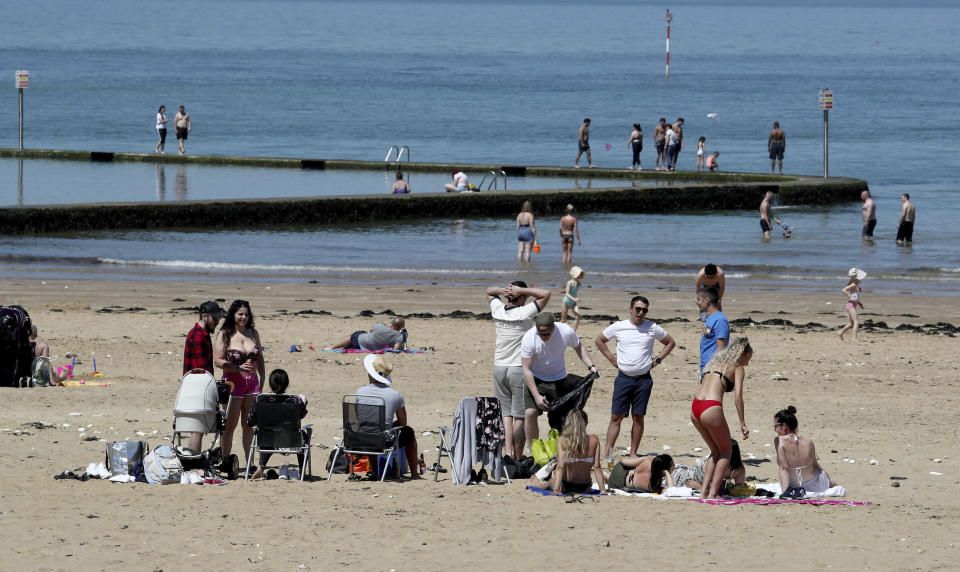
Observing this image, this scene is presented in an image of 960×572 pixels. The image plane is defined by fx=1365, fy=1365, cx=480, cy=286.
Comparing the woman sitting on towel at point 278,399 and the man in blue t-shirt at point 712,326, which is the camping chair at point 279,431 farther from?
the man in blue t-shirt at point 712,326

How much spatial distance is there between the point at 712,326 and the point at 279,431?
10.8ft

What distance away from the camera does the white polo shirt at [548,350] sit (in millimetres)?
9914

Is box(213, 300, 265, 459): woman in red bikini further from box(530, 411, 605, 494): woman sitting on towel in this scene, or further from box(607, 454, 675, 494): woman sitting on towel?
box(607, 454, 675, 494): woman sitting on towel

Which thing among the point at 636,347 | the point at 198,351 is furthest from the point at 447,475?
the point at 198,351

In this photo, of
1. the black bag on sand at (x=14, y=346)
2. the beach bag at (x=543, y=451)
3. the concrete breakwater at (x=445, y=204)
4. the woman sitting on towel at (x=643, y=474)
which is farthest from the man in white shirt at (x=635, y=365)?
the concrete breakwater at (x=445, y=204)

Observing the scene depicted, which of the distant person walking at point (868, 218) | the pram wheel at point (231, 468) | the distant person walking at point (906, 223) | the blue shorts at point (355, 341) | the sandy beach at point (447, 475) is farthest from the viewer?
the distant person walking at point (868, 218)

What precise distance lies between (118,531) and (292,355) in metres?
6.97

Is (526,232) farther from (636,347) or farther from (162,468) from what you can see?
(162,468)

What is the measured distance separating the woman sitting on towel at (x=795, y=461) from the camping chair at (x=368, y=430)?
8.67 feet

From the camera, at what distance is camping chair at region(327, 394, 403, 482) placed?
9.47 m

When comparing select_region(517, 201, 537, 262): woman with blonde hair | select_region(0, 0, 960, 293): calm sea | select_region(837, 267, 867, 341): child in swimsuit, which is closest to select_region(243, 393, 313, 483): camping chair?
select_region(837, 267, 867, 341): child in swimsuit

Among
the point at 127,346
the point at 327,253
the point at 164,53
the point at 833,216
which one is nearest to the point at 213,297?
the point at 127,346

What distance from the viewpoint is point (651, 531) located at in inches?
327

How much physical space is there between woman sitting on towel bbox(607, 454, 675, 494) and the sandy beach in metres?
0.31
